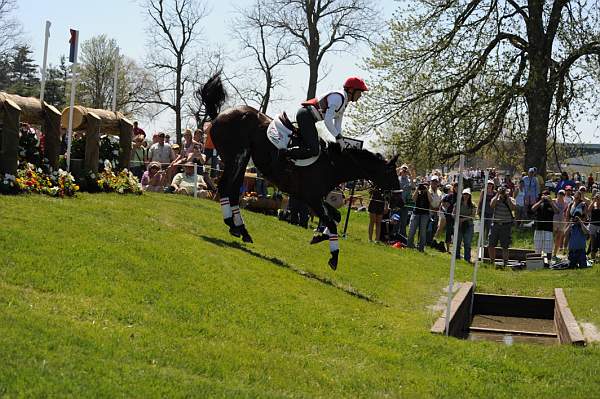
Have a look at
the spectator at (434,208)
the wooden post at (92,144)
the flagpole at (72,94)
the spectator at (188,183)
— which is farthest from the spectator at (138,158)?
the spectator at (434,208)

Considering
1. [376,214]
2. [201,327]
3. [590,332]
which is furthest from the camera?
[376,214]

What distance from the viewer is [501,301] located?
655 inches

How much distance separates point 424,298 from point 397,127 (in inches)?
Answer: 719

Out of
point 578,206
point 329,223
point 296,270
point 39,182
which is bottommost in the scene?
point 296,270

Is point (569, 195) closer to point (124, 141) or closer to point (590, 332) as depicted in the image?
point (590, 332)

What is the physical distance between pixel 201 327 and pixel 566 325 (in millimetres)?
6346

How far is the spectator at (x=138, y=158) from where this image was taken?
22.9 meters

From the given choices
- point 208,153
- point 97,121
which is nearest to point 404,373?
point 97,121

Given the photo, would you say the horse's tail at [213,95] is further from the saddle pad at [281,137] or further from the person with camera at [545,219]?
the person with camera at [545,219]

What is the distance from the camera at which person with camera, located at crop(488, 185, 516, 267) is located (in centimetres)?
2252

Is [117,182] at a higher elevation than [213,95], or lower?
lower

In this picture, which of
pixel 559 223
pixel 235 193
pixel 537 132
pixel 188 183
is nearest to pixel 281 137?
pixel 235 193

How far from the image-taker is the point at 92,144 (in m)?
15.9

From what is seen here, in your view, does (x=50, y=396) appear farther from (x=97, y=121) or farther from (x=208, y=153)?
(x=208, y=153)
